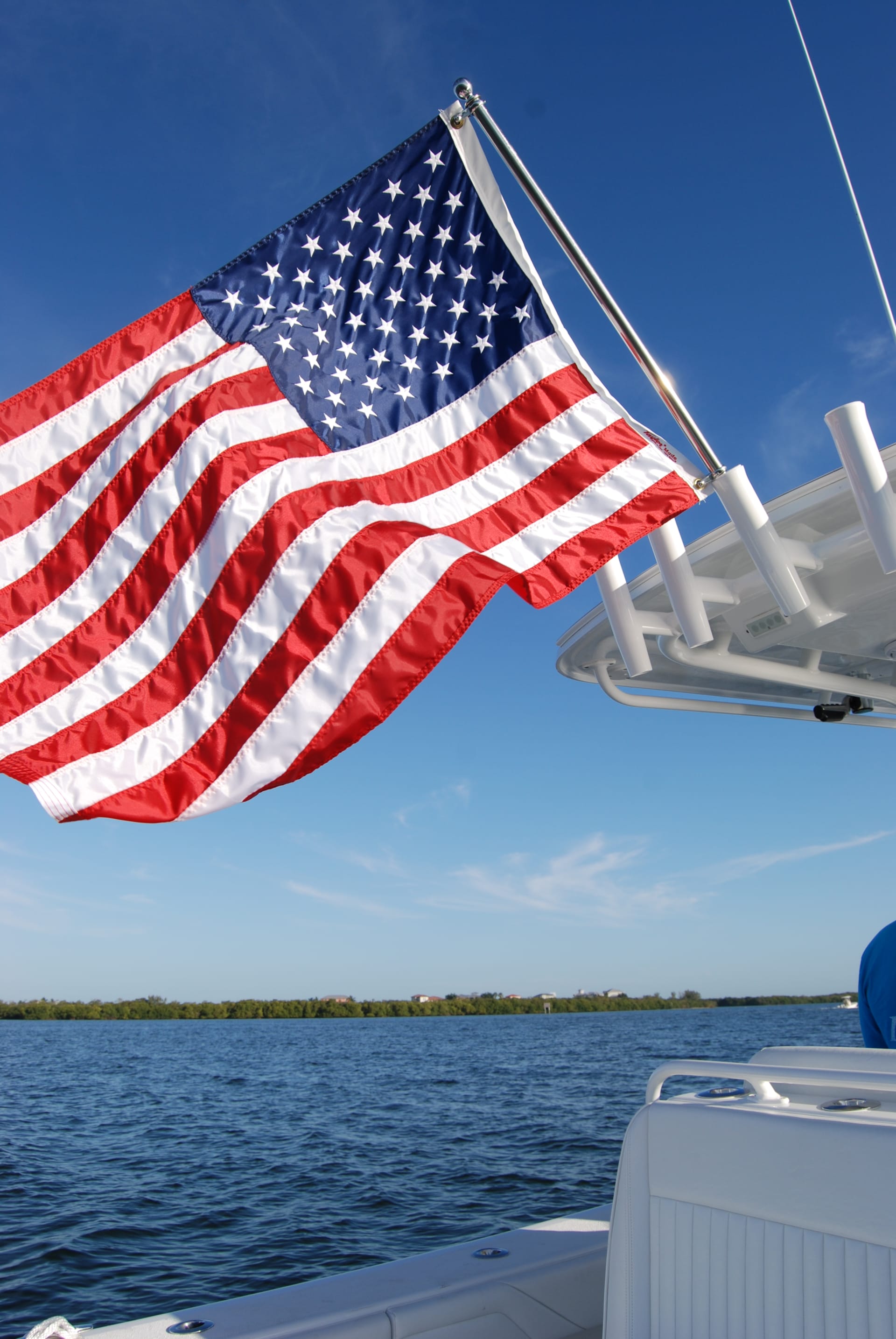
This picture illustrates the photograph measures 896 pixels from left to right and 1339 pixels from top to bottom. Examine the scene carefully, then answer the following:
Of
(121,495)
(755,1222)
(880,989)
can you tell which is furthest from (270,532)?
(880,989)

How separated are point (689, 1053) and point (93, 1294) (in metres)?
Result: 46.0

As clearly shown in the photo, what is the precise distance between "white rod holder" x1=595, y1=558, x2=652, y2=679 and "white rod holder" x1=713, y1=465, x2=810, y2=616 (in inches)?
27.4

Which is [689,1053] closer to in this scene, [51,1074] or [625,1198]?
[51,1074]

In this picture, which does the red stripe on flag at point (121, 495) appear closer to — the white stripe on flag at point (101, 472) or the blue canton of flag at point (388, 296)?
the white stripe on flag at point (101, 472)

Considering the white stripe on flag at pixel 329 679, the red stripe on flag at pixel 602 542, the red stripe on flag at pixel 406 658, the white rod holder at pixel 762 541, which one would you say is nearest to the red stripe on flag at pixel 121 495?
the white stripe on flag at pixel 329 679

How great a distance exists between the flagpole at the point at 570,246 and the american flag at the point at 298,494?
9.6 inches

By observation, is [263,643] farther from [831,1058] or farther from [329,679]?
[831,1058]

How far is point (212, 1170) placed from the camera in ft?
55.2

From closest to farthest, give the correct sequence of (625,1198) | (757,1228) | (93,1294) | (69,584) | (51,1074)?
(757,1228) → (625,1198) → (69,584) → (93,1294) → (51,1074)

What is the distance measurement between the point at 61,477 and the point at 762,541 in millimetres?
3038

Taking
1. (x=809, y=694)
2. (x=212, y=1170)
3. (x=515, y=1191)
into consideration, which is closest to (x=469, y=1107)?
(x=212, y=1170)

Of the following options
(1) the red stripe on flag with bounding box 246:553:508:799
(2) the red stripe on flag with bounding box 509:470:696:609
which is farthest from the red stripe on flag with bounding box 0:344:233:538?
(2) the red stripe on flag with bounding box 509:470:696:609

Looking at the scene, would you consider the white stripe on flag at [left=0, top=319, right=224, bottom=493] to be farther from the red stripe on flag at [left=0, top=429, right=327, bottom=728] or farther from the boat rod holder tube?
the boat rod holder tube

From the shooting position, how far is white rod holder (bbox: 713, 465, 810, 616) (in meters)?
3.69
